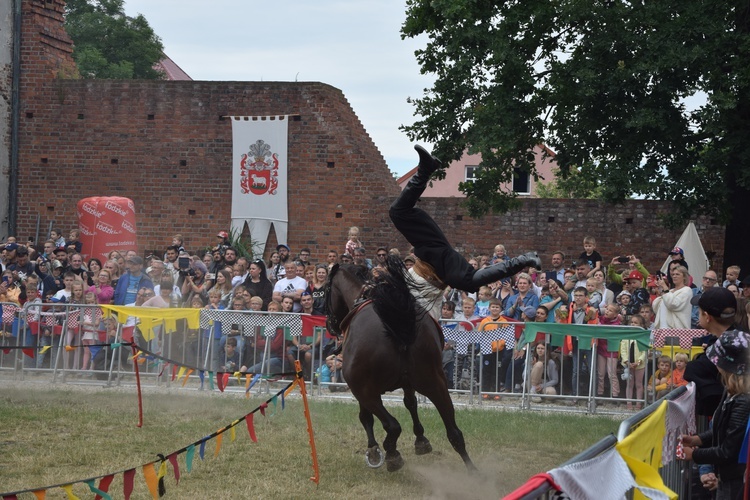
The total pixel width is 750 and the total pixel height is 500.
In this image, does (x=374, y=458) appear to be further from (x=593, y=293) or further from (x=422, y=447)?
(x=593, y=293)

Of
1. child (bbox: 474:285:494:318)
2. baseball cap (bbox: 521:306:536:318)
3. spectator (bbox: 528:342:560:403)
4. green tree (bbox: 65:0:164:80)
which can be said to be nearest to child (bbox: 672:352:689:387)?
spectator (bbox: 528:342:560:403)

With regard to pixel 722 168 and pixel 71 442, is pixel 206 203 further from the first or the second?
pixel 71 442

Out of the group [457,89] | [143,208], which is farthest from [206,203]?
[457,89]

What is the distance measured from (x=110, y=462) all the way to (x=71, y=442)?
1.16 m

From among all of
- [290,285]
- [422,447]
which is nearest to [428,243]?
[422,447]

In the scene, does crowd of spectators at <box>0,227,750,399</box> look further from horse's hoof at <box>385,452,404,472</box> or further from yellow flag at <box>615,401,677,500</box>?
yellow flag at <box>615,401,677,500</box>

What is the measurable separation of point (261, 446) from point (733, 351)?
6.09 m

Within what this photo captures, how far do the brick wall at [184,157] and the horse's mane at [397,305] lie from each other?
13.7 metres

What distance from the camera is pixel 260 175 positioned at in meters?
23.9

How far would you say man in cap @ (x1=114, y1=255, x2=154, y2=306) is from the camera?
1684 centimetres

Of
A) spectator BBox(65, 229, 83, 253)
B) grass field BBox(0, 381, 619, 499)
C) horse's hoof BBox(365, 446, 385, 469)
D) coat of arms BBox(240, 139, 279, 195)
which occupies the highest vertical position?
coat of arms BBox(240, 139, 279, 195)

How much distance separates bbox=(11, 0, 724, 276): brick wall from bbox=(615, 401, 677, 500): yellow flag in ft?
56.4

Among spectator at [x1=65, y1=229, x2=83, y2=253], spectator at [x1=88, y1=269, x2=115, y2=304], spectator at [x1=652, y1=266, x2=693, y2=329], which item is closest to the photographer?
spectator at [x1=652, y1=266, x2=693, y2=329]

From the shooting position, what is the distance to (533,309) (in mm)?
14648
